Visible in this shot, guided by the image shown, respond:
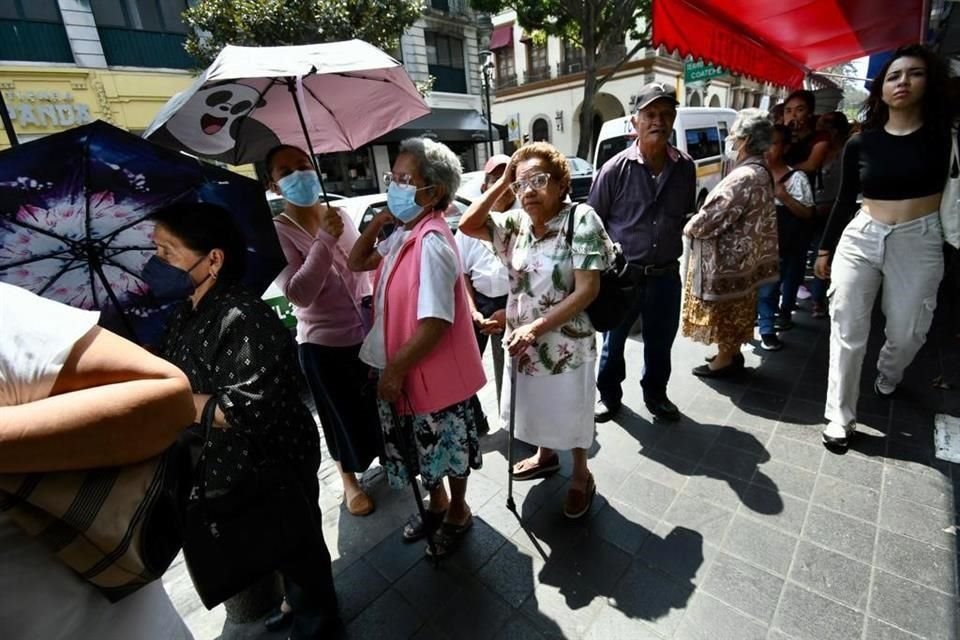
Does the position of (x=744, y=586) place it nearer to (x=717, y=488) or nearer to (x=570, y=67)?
(x=717, y=488)

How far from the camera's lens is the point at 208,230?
4.87ft

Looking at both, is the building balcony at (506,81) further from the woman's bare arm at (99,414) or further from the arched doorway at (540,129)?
the woman's bare arm at (99,414)

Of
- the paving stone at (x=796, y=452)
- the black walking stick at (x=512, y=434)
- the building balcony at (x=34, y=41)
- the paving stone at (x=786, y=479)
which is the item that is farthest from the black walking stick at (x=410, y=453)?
the building balcony at (x=34, y=41)

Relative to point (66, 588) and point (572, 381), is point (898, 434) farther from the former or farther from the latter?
point (66, 588)

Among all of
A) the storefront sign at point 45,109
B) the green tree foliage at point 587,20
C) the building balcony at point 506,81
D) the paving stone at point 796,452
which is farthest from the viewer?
the building balcony at point 506,81

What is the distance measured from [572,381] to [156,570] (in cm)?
177

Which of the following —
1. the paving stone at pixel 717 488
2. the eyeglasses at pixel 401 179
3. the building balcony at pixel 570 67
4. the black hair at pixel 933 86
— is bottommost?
the paving stone at pixel 717 488

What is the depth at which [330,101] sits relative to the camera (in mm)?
2695

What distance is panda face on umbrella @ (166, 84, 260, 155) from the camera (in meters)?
2.25

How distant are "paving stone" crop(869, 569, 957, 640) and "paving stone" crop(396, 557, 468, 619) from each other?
1720mm

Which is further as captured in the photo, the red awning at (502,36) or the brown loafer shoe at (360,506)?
the red awning at (502,36)

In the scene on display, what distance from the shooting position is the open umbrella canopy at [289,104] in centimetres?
187

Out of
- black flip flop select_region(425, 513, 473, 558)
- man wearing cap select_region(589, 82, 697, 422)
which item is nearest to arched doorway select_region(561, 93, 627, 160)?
man wearing cap select_region(589, 82, 697, 422)

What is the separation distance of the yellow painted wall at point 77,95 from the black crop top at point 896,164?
11.8 meters
